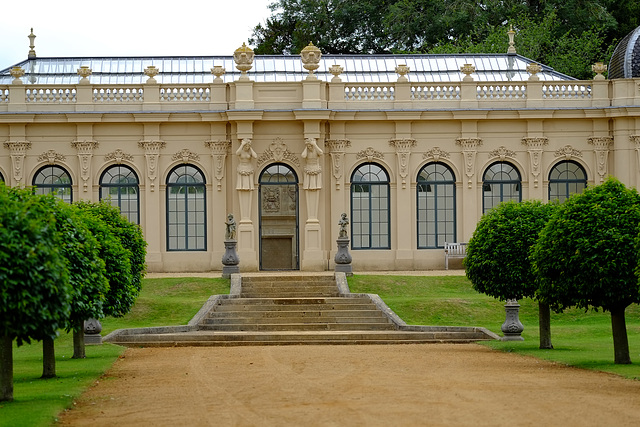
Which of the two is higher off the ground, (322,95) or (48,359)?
(322,95)

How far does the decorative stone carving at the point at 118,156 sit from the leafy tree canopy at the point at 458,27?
1900cm

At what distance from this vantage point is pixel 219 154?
38.1 meters

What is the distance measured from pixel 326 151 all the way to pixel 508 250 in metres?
15.4

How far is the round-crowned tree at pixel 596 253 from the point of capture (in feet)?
62.8

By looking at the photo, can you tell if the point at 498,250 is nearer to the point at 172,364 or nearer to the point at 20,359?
the point at 172,364

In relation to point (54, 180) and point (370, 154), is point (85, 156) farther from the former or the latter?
point (370, 154)

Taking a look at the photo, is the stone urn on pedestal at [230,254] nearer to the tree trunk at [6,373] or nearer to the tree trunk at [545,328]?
the tree trunk at [545,328]

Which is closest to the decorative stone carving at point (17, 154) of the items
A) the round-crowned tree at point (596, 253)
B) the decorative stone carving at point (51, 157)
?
the decorative stone carving at point (51, 157)

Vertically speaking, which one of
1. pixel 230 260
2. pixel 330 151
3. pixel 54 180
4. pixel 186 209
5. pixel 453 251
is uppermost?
pixel 330 151

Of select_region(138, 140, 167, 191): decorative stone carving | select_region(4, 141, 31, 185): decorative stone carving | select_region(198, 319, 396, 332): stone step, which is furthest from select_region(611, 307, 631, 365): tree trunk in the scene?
select_region(4, 141, 31, 185): decorative stone carving

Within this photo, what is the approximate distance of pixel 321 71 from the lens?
42531 millimetres

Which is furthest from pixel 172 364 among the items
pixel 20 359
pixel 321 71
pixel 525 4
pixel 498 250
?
pixel 525 4

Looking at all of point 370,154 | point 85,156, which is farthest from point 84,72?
point 370,154

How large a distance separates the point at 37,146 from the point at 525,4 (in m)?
26.6
